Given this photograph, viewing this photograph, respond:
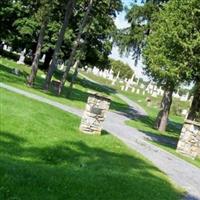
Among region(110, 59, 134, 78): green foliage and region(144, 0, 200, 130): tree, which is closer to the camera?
region(144, 0, 200, 130): tree

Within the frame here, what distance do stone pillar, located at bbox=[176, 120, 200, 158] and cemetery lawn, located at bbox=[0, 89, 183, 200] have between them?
406 cm

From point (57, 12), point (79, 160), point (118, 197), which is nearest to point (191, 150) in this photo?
point (79, 160)

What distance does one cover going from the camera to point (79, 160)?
682 inches

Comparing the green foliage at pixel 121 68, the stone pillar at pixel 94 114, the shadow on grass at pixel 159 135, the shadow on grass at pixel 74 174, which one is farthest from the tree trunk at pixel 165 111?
the green foliage at pixel 121 68

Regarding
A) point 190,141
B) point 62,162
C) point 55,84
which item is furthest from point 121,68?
point 62,162

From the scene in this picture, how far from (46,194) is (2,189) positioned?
0.95 meters

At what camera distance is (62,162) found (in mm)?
16781

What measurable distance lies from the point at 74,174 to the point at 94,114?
970cm

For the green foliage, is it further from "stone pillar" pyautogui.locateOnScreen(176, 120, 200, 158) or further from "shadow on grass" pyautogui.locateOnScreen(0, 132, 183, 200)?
"shadow on grass" pyautogui.locateOnScreen(0, 132, 183, 200)

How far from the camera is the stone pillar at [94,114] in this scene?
22734 mm

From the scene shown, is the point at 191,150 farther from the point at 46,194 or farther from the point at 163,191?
the point at 46,194

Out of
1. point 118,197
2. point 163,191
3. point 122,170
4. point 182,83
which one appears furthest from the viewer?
point 182,83

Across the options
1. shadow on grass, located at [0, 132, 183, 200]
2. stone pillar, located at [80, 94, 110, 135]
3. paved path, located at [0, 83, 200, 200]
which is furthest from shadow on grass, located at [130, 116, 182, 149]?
shadow on grass, located at [0, 132, 183, 200]

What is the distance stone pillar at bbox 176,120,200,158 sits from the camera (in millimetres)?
25016
